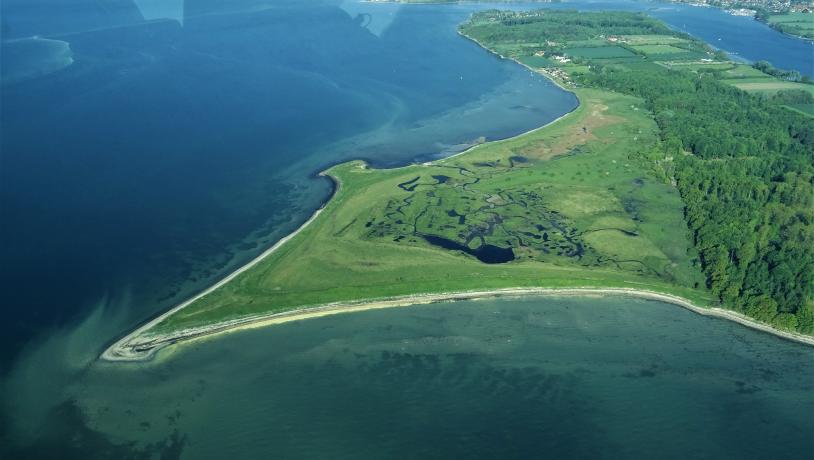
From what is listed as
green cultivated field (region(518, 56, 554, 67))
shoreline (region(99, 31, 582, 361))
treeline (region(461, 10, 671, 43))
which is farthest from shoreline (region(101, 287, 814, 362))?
treeline (region(461, 10, 671, 43))

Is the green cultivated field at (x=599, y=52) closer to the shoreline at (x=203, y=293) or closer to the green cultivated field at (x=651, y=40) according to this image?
the green cultivated field at (x=651, y=40)

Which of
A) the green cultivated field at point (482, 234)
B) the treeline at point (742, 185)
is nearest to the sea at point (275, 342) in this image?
the green cultivated field at point (482, 234)

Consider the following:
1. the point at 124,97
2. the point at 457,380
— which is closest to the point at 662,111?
the point at 457,380

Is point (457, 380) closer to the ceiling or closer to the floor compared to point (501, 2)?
closer to the floor

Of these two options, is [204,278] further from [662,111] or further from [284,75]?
[662,111]

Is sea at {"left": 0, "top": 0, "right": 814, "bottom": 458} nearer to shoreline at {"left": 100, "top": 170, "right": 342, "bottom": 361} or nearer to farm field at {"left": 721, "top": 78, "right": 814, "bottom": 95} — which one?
shoreline at {"left": 100, "top": 170, "right": 342, "bottom": 361}

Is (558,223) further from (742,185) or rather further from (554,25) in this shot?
(554,25)
